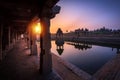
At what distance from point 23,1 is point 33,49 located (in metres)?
7.00

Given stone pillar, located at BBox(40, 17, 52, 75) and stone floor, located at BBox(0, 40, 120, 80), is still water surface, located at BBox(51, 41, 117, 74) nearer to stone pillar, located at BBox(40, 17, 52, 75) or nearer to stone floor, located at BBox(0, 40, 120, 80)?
stone floor, located at BBox(0, 40, 120, 80)

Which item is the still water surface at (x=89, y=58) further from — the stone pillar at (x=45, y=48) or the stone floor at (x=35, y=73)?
the stone pillar at (x=45, y=48)

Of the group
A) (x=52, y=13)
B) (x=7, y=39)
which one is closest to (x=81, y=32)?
(x=7, y=39)

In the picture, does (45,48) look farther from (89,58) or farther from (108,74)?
(89,58)

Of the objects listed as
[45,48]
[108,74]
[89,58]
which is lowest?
[89,58]

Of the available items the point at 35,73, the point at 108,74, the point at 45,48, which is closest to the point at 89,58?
the point at 108,74

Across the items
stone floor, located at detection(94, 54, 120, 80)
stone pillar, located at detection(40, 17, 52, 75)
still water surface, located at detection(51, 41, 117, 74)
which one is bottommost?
still water surface, located at detection(51, 41, 117, 74)

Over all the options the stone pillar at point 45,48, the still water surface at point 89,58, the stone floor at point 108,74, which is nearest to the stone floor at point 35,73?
the stone floor at point 108,74

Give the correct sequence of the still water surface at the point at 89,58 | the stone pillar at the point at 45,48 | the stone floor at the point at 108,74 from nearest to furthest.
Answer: the stone pillar at the point at 45,48 → the stone floor at the point at 108,74 → the still water surface at the point at 89,58

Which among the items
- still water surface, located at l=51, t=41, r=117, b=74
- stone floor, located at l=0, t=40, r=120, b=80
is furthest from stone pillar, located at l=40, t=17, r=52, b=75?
still water surface, located at l=51, t=41, r=117, b=74

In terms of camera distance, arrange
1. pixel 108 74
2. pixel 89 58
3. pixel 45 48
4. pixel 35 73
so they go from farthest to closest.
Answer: pixel 89 58 < pixel 108 74 < pixel 45 48 < pixel 35 73

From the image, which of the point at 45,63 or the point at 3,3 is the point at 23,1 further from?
the point at 45,63

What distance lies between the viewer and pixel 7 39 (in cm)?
1453

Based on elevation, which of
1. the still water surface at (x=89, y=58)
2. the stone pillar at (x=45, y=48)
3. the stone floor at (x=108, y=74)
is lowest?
the still water surface at (x=89, y=58)
